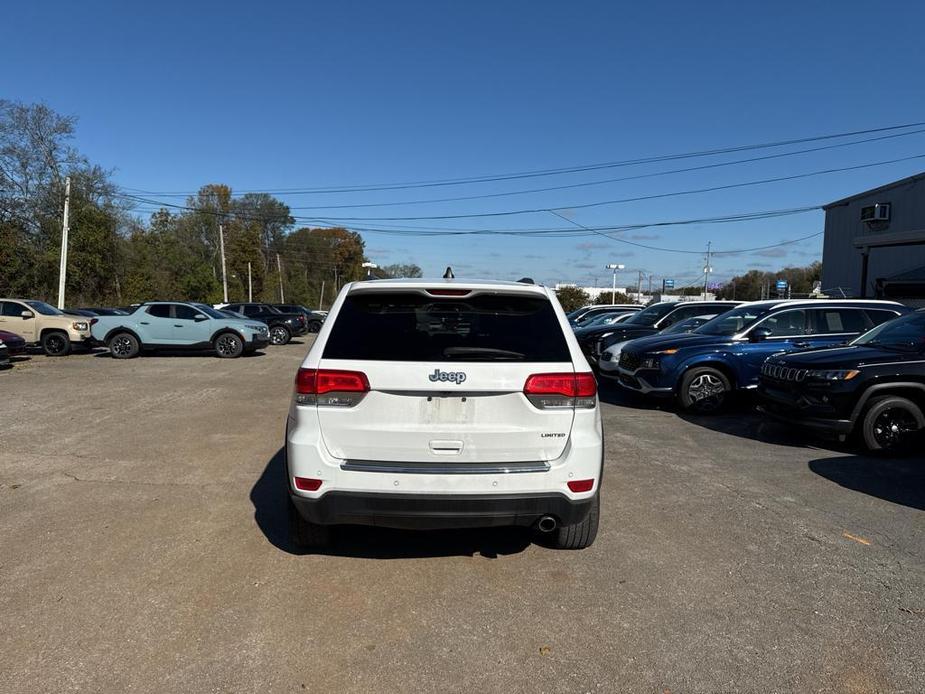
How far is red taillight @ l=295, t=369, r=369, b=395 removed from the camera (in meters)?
3.29

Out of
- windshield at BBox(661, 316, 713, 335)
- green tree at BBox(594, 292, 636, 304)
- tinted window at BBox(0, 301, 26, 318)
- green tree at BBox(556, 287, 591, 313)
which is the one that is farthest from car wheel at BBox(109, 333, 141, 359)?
green tree at BBox(594, 292, 636, 304)

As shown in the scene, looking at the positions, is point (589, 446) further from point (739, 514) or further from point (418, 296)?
point (739, 514)

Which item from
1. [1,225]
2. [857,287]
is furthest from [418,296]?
[1,225]

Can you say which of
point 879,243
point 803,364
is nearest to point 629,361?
point 803,364

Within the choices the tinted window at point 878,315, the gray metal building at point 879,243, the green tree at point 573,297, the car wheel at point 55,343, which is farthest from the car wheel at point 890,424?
Answer: the green tree at point 573,297

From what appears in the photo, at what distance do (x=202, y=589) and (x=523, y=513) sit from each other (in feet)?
6.17

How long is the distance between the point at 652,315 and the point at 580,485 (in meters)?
12.9

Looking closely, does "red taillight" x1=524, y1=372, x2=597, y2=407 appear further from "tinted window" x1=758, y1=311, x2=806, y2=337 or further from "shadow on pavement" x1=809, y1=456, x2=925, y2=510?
"tinted window" x1=758, y1=311, x2=806, y2=337

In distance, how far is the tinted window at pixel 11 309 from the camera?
17.9 metres

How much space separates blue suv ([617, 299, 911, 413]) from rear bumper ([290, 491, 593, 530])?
6493mm

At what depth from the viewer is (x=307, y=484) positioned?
3346mm

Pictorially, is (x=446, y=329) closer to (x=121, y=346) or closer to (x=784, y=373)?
(x=784, y=373)

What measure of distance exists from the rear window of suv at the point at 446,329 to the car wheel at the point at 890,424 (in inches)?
194

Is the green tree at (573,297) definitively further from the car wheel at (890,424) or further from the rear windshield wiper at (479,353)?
the rear windshield wiper at (479,353)
